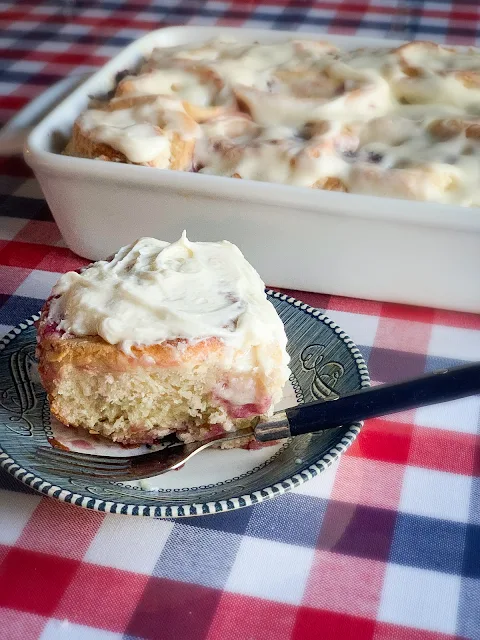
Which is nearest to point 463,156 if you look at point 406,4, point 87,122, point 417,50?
point 417,50

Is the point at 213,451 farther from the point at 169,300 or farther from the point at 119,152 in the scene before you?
the point at 119,152

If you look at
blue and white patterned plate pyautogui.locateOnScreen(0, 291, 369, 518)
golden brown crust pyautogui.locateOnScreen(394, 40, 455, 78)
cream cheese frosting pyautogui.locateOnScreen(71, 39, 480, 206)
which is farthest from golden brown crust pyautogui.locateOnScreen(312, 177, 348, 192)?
golden brown crust pyautogui.locateOnScreen(394, 40, 455, 78)

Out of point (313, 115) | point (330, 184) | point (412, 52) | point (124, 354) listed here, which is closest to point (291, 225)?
point (330, 184)

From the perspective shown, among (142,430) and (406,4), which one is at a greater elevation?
(142,430)

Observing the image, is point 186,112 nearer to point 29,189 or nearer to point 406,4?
point 29,189

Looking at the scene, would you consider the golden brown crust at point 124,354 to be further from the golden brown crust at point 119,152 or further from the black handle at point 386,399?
the golden brown crust at point 119,152

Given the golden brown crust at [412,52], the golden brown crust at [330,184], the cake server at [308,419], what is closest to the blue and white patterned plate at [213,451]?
the cake server at [308,419]

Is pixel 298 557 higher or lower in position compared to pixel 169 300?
lower
